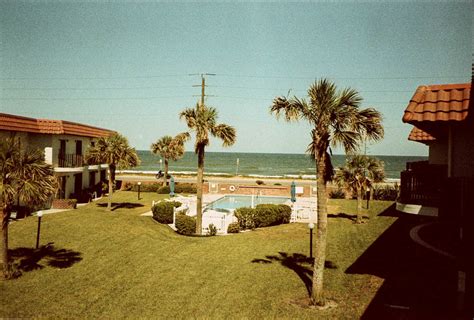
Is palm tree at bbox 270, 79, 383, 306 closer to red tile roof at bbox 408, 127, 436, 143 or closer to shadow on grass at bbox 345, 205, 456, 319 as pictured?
shadow on grass at bbox 345, 205, 456, 319

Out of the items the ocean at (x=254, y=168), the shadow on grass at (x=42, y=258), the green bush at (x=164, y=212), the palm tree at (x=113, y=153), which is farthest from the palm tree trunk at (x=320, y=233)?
the ocean at (x=254, y=168)

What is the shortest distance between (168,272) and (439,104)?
11.4 m

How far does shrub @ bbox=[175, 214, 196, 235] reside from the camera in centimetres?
2130

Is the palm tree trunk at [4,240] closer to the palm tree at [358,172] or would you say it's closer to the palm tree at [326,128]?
the palm tree at [326,128]

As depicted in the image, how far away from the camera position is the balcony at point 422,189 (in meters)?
8.84

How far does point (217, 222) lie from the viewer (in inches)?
907

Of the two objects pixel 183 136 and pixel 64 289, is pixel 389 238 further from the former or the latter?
pixel 64 289

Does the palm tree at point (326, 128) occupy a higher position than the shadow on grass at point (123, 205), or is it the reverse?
the palm tree at point (326, 128)

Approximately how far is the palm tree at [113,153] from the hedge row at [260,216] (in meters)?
9.14

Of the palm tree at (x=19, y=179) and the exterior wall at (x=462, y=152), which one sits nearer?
the exterior wall at (x=462, y=152)

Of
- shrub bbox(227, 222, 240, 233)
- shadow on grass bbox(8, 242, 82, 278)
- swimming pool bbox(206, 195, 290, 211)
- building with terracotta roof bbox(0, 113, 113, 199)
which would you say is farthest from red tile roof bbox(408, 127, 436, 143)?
building with terracotta roof bbox(0, 113, 113, 199)

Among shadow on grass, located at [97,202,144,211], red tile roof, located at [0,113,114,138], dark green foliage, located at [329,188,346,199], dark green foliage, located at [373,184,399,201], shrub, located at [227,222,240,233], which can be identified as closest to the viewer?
shrub, located at [227,222,240,233]

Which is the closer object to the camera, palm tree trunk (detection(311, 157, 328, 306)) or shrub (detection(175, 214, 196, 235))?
palm tree trunk (detection(311, 157, 328, 306))

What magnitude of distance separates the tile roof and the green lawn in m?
6.10
